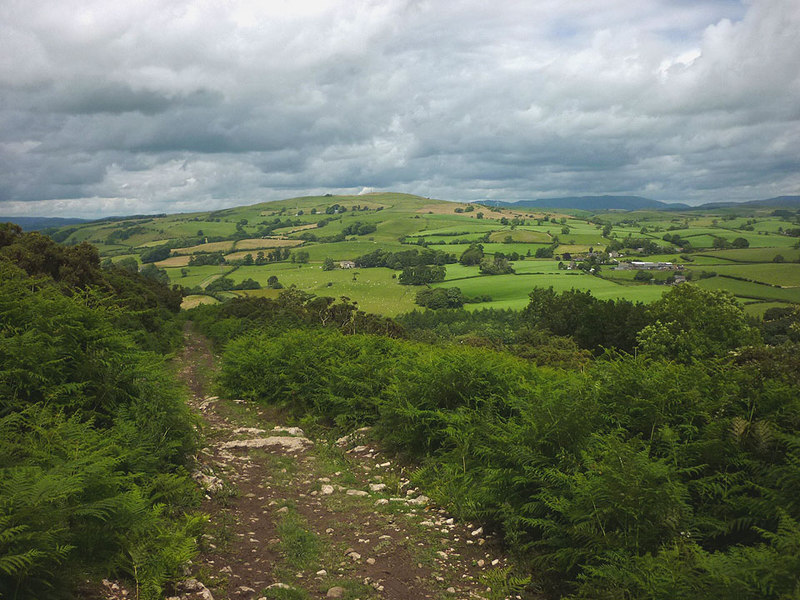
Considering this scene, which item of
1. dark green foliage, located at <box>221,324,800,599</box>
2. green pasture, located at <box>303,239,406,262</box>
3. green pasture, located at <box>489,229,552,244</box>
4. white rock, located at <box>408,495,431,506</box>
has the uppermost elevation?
green pasture, located at <box>489,229,552,244</box>

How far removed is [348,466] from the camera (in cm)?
1012

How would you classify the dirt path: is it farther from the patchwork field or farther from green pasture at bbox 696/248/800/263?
green pasture at bbox 696/248/800/263

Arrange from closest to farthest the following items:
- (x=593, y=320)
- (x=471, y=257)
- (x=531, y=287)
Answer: (x=593, y=320), (x=531, y=287), (x=471, y=257)

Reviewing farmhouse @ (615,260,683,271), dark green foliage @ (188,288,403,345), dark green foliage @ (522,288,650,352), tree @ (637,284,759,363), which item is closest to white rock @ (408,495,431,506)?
dark green foliage @ (188,288,403,345)

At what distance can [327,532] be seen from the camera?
23.4ft

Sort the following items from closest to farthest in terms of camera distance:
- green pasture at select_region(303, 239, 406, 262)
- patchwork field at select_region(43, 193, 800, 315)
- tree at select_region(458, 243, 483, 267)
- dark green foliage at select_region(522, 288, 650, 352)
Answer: dark green foliage at select_region(522, 288, 650, 352) < patchwork field at select_region(43, 193, 800, 315) < tree at select_region(458, 243, 483, 267) < green pasture at select_region(303, 239, 406, 262)

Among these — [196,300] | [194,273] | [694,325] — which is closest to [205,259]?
[194,273]

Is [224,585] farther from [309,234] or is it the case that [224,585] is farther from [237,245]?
[309,234]

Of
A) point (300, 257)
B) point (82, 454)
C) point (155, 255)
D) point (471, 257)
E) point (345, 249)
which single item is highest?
point (345, 249)

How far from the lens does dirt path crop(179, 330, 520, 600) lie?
18.7ft

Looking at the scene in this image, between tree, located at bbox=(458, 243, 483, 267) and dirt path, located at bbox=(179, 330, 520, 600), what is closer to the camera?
dirt path, located at bbox=(179, 330, 520, 600)

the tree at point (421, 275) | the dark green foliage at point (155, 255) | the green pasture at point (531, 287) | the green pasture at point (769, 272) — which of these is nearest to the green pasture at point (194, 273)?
the dark green foliage at point (155, 255)

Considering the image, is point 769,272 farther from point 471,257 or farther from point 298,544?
point 298,544

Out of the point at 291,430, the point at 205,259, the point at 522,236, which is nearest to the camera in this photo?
Result: the point at 291,430
